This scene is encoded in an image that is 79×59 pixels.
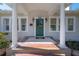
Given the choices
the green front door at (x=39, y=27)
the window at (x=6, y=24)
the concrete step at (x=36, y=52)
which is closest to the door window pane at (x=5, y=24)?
the window at (x=6, y=24)

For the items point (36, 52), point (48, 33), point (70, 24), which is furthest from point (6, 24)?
point (36, 52)

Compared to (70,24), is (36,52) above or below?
below

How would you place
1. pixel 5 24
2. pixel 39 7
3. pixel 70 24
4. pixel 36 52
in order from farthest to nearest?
pixel 5 24
pixel 70 24
pixel 39 7
pixel 36 52

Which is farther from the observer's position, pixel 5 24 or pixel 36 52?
pixel 5 24

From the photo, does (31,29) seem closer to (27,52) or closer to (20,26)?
(20,26)

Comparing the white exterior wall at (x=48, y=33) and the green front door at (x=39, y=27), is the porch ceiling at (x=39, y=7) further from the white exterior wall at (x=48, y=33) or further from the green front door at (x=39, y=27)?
the green front door at (x=39, y=27)

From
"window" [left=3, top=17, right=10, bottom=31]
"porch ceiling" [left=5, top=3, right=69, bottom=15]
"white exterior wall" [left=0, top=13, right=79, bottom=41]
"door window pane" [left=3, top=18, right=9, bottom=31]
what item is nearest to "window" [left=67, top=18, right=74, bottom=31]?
"white exterior wall" [left=0, top=13, right=79, bottom=41]

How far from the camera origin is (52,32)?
63.5 ft

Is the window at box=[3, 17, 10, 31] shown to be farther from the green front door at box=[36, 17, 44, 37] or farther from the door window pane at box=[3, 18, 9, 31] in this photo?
the green front door at box=[36, 17, 44, 37]

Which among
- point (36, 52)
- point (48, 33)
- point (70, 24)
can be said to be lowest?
point (36, 52)

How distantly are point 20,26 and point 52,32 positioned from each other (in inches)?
144

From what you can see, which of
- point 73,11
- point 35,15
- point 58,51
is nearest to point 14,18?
point 58,51

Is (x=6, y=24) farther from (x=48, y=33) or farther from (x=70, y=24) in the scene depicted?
(x=70, y=24)

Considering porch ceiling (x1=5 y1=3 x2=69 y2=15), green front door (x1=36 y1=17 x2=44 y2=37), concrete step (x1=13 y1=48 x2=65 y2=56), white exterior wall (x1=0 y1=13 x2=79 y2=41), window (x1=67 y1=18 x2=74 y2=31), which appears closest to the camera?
concrete step (x1=13 y1=48 x2=65 y2=56)
